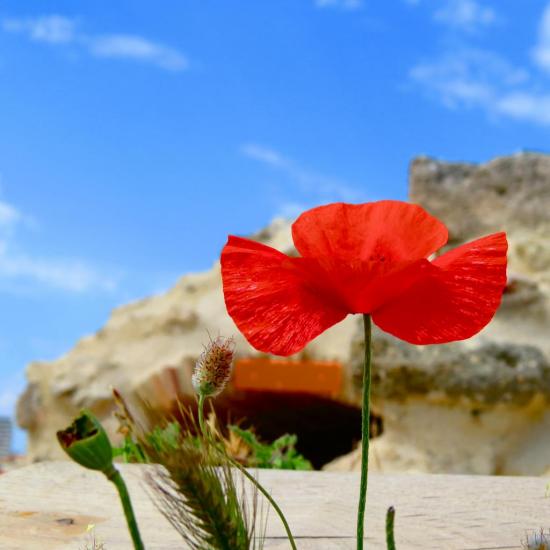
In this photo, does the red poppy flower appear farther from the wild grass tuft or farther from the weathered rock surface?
the weathered rock surface

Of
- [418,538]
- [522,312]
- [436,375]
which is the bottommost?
[418,538]

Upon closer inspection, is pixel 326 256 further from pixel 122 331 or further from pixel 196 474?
pixel 122 331

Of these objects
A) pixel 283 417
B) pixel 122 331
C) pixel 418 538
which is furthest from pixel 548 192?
pixel 418 538

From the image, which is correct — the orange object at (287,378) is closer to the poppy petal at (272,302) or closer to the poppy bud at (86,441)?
the poppy petal at (272,302)

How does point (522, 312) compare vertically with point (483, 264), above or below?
above

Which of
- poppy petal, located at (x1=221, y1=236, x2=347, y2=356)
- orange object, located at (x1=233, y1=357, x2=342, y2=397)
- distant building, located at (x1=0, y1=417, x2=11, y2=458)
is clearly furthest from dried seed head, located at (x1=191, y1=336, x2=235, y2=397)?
distant building, located at (x1=0, y1=417, x2=11, y2=458)

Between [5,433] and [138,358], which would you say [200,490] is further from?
[5,433]
